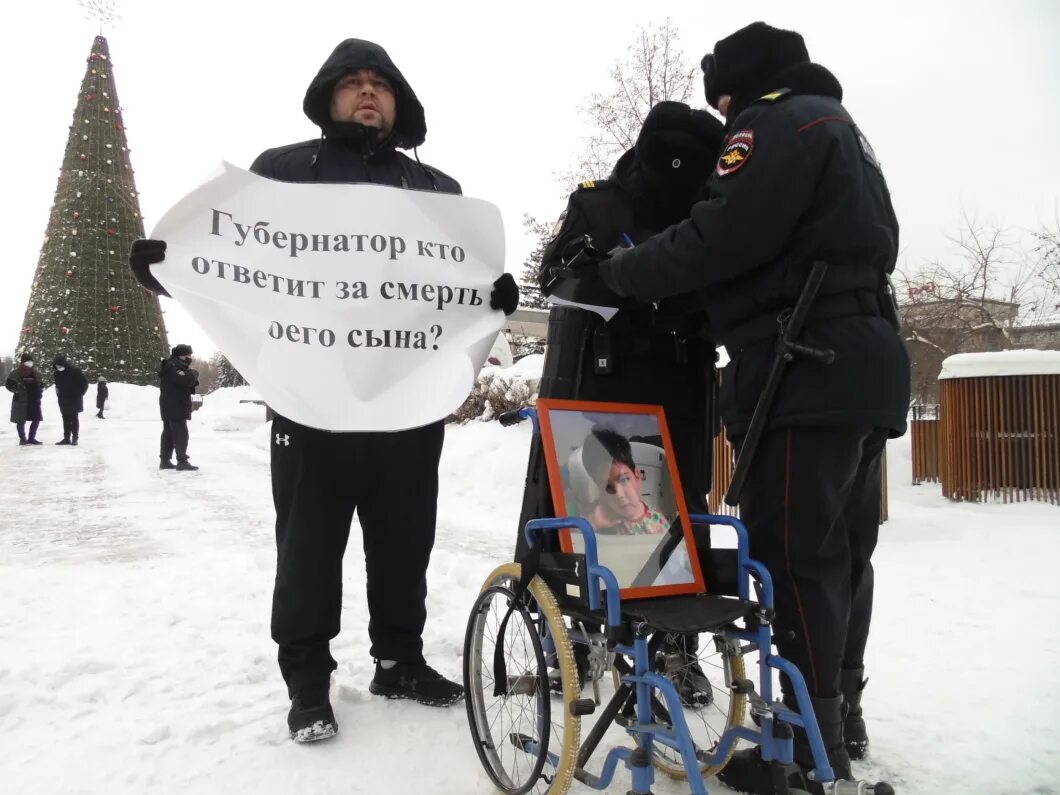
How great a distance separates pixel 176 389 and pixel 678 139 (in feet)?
34.2

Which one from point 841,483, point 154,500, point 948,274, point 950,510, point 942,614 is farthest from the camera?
point 948,274

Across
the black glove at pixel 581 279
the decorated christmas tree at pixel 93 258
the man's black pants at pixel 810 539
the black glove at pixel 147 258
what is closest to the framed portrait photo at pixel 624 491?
the man's black pants at pixel 810 539

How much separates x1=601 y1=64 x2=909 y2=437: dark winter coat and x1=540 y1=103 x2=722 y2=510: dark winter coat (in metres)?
0.57

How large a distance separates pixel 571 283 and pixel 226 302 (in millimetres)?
1230

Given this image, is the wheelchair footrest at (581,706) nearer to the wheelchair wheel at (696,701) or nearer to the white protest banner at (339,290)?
the wheelchair wheel at (696,701)

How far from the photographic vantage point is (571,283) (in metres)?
2.56

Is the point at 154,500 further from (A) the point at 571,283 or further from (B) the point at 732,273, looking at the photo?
(B) the point at 732,273

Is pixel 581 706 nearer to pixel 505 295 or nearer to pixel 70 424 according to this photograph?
pixel 505 295

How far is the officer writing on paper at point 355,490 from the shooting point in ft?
8.93

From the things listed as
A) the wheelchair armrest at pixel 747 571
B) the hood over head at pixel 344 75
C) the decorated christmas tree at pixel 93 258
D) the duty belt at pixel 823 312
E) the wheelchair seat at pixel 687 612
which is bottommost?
the wheelchair seat at pixel 687 612

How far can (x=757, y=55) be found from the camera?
226 centimetres

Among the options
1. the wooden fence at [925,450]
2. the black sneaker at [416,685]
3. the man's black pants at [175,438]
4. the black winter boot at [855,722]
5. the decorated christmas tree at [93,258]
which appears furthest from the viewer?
the decorated christmas tree at [93,258]

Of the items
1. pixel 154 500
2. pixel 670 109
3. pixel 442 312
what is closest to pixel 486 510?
pixel 154 500

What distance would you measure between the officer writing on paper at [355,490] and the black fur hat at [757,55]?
1143 mm
